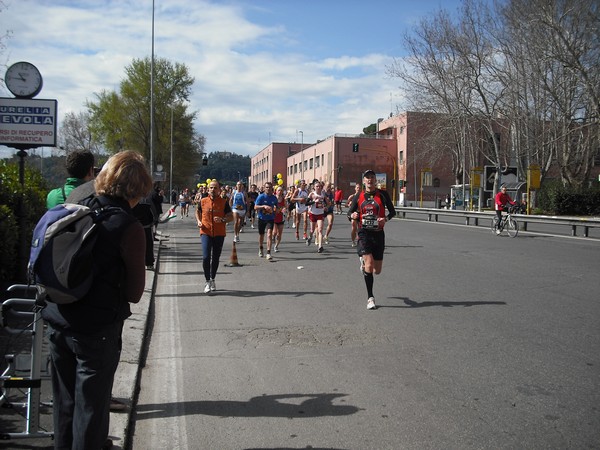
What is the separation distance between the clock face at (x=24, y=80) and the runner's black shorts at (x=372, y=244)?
515 centimetres

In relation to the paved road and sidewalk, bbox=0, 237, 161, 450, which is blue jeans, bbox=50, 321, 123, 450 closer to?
sidewalk, bbox=0, 237, 161, 450

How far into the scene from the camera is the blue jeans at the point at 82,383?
2.81 metres

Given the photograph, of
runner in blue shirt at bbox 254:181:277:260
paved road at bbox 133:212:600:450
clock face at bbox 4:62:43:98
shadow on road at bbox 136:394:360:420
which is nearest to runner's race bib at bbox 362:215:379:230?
paved road at bbox 133:212:600:450

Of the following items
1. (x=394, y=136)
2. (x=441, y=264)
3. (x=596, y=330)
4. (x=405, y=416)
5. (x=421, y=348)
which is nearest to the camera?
(x=405, y=416)

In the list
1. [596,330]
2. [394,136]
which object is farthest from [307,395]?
[394,136]

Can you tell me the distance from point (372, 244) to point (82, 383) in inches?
230

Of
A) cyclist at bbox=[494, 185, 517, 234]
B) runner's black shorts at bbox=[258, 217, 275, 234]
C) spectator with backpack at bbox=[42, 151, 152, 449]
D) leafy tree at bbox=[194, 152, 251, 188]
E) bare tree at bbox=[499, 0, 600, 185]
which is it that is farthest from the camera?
leafy tree at bbox=[194, 152, 251, 188]

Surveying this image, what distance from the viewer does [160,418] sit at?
4285 mm

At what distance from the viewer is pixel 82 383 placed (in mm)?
2809

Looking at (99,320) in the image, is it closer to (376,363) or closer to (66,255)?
(66,255)

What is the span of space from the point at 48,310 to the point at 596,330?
617 cm

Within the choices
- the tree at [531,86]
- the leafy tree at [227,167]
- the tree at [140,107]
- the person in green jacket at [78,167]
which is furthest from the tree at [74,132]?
the leafy tree at [227,167]

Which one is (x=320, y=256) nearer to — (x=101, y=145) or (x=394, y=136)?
(x=101, y=145)

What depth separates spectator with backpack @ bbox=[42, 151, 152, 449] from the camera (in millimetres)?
2781
